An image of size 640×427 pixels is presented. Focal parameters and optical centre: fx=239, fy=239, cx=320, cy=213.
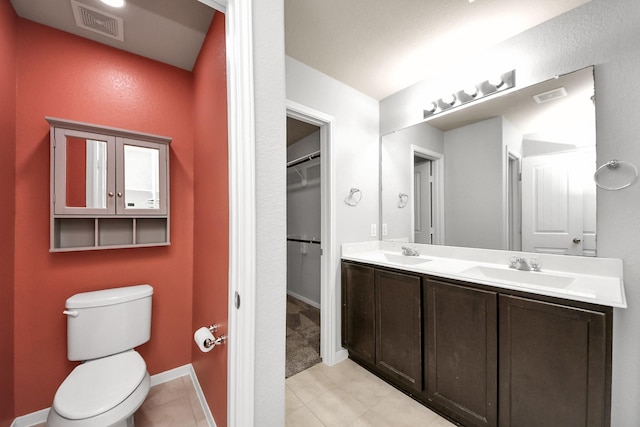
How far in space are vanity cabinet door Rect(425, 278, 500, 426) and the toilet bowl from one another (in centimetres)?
164

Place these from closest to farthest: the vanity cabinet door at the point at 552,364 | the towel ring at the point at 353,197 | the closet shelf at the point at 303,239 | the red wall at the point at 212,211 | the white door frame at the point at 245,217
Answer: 1. the white door frame at the point at 245,217
2. the vanity cabinet door at the point at 552,364
3. the red wall at the point at 212,211
4. the towel ring at the point at 353,197
5. the closet shelf at the point at 303,239

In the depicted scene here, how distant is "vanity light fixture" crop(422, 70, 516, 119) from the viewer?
1638mm

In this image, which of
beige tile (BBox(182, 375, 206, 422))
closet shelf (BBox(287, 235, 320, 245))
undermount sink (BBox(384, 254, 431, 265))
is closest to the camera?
beige tile (BBox(182, 375, 206, 422))

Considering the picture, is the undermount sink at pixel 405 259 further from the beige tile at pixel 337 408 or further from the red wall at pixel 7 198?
the red wall at pixel 7 198

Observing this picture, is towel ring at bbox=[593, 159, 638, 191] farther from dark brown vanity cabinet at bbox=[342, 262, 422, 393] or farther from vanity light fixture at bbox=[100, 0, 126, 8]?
vanity light fixture at bbox=[100, 0, 126, 8]

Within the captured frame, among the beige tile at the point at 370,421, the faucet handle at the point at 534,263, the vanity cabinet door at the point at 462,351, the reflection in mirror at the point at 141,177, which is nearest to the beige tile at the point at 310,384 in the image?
the beige tile at the point at 370,421

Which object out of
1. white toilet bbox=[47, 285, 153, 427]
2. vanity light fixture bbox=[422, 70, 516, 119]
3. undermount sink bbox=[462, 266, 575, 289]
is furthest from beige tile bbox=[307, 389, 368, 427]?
vanity light fixture bbox=[422, 70, 516, 119]

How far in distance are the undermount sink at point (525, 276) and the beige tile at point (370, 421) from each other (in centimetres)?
105

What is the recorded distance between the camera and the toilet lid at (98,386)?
1.05m

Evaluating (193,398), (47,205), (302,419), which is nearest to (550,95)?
(302,419)

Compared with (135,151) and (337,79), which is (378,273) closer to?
(337,79)

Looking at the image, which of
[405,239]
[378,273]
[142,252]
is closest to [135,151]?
[142,252]

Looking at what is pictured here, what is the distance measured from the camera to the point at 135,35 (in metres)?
1.55

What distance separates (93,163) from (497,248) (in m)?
2.77
